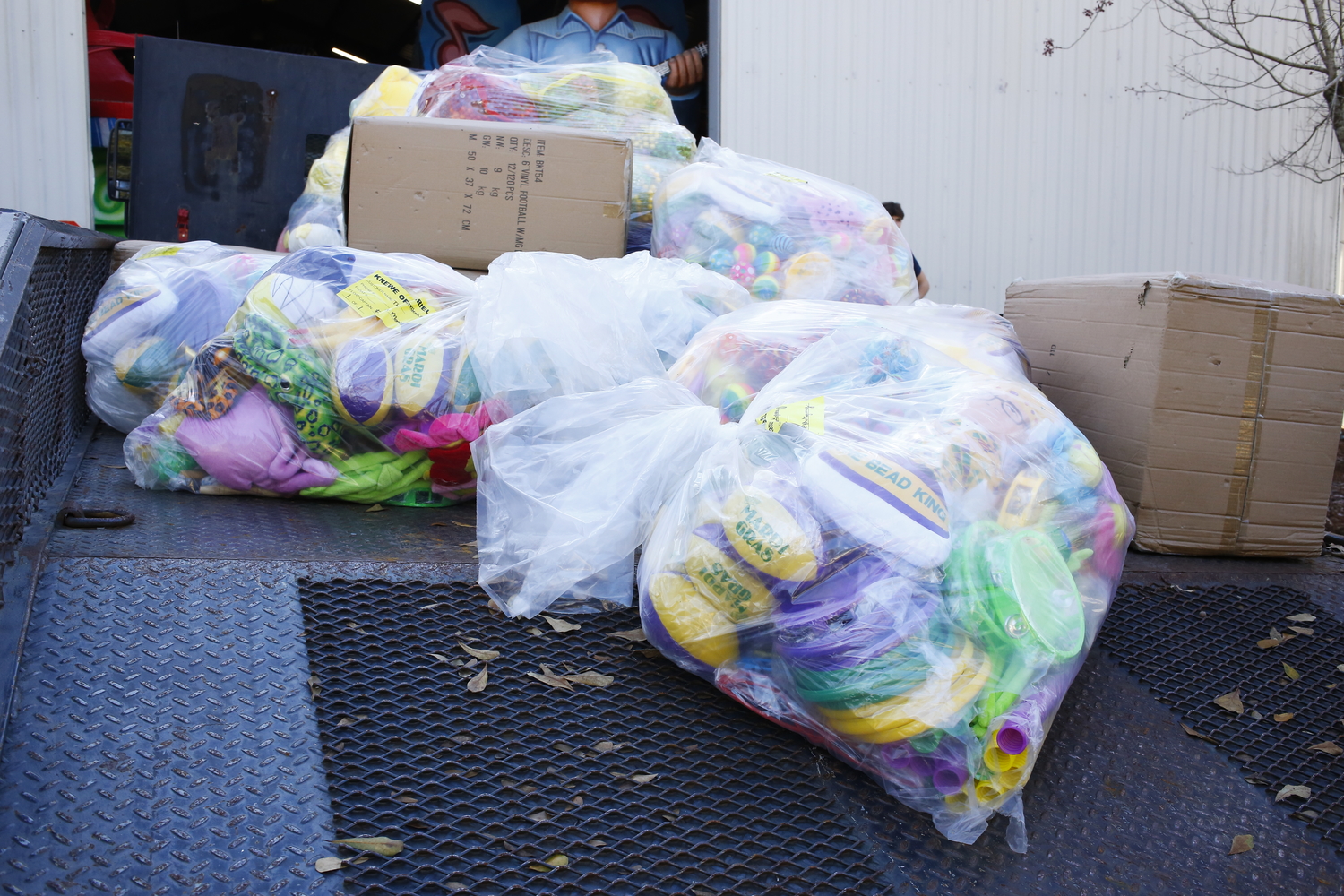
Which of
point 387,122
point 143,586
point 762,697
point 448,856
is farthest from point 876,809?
point 387,122

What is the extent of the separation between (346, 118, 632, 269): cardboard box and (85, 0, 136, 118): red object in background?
302cm

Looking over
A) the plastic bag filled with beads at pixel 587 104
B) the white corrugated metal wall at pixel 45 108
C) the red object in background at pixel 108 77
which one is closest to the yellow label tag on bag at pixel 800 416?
the plastic bag filled with beads at pixel 587 104

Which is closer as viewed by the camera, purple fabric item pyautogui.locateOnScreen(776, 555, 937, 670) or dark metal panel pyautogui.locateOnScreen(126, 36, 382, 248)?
purple fabric item pyautogui.locateOnScreen(776, 555, 937, 670)

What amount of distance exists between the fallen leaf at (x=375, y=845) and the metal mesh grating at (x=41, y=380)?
659mm

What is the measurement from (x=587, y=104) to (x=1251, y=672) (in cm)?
239

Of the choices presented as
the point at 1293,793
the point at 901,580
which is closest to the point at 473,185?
the point at 901,580

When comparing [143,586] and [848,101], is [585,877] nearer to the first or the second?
[143,586]

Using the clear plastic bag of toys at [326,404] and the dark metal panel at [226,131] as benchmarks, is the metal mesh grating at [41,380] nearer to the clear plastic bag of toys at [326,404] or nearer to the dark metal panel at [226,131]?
the clear plastic bag of toys at [326,404]

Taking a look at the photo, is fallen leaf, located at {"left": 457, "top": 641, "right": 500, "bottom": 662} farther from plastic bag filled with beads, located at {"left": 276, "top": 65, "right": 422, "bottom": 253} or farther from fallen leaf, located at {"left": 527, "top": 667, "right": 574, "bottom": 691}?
plastic bag filled with beads, located at {"left": 276, "top": 65, "right": 422, "bottom": 253}

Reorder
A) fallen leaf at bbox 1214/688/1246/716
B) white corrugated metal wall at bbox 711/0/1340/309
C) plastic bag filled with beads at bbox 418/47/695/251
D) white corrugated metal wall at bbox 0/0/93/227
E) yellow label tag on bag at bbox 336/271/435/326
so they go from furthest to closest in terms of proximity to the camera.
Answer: white corrugated metal wall at bbox 711/0/1340/309
white corrugated metal wall at bbox 0/0/93/227
plastic bag filled with beads at bbox 418/47/695/251
yellow label tag on bag at bbox 336/271/435/326
fallen leaf at bbox 1214/688/1246/716

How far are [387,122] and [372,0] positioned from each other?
6.10m

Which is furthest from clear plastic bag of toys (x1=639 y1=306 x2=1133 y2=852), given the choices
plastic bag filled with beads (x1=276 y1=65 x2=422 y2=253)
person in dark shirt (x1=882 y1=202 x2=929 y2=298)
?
person in dark shirt (x1=882 y1=202 x2=929 y2=298)

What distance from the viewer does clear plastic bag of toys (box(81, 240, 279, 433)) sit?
2320 millimetres

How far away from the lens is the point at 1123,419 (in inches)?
86.0
